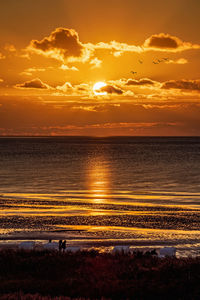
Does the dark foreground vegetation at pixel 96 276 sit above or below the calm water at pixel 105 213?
above

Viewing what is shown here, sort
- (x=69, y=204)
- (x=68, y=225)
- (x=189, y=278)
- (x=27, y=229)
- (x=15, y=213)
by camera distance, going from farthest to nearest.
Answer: (x=69, y=204), (x=15, y=213), (x=68, y=225), (x=27, y=229), (x=189, y=278)

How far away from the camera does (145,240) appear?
3212cm

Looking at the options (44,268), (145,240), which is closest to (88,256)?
(44,268)

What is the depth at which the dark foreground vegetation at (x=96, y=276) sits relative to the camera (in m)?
16.2

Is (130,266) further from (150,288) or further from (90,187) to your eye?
(90,187)

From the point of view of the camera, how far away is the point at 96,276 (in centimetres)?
1838

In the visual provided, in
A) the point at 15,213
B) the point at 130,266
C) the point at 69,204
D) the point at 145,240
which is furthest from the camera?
the point at 69,204

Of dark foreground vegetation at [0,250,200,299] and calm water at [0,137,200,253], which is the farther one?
calm water at [0,137,200,253]

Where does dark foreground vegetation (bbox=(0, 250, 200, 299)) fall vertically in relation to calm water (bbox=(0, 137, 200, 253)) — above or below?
above

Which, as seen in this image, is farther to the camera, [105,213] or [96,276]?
[105,213]

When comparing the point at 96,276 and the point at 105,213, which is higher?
the point at 96,276

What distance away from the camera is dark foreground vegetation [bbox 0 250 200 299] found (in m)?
16.2

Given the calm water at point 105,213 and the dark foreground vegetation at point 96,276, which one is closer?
the dark foreground vegetation at point 96,276

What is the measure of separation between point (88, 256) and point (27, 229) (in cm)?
1406
